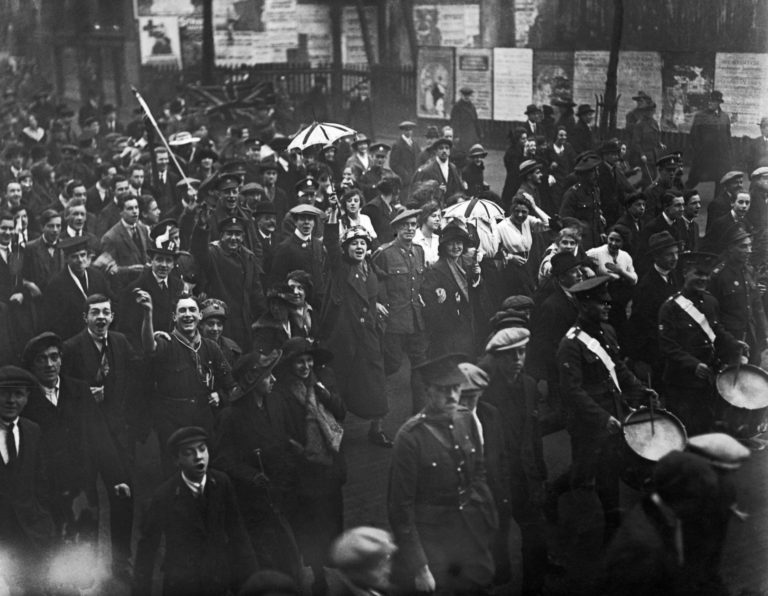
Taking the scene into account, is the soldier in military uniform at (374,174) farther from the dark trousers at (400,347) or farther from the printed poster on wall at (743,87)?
the printed poster on wall at (743,87)

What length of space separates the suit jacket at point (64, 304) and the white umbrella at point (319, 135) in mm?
5543

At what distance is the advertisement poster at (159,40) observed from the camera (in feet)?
98.9

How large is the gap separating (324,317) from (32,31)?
21.9 meters

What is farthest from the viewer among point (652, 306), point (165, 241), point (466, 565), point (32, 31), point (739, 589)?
point (32, 31)

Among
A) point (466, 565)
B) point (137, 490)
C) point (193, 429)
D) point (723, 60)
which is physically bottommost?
point (137, 490)

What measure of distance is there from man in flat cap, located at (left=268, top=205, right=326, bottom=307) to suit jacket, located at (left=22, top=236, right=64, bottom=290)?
6.45 ft

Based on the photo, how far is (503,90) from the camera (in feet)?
75.5

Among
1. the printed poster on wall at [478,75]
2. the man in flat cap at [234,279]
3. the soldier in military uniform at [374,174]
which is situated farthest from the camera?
the printed poster on wall at [478,75]

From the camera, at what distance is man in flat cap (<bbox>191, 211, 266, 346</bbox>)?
10070 millimetres

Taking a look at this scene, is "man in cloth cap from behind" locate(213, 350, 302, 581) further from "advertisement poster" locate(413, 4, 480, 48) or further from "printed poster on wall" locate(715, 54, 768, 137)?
"advertisement poster" locate(413, 4, 480, 48)

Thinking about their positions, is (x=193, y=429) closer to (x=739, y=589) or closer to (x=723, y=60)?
(x=739, y=589)

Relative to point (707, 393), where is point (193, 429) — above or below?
above

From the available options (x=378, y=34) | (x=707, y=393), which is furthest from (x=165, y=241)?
(x=378, y=34)

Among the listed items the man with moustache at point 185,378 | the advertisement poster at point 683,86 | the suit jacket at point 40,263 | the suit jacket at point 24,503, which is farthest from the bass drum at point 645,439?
the advertisement poster at point 683,86
